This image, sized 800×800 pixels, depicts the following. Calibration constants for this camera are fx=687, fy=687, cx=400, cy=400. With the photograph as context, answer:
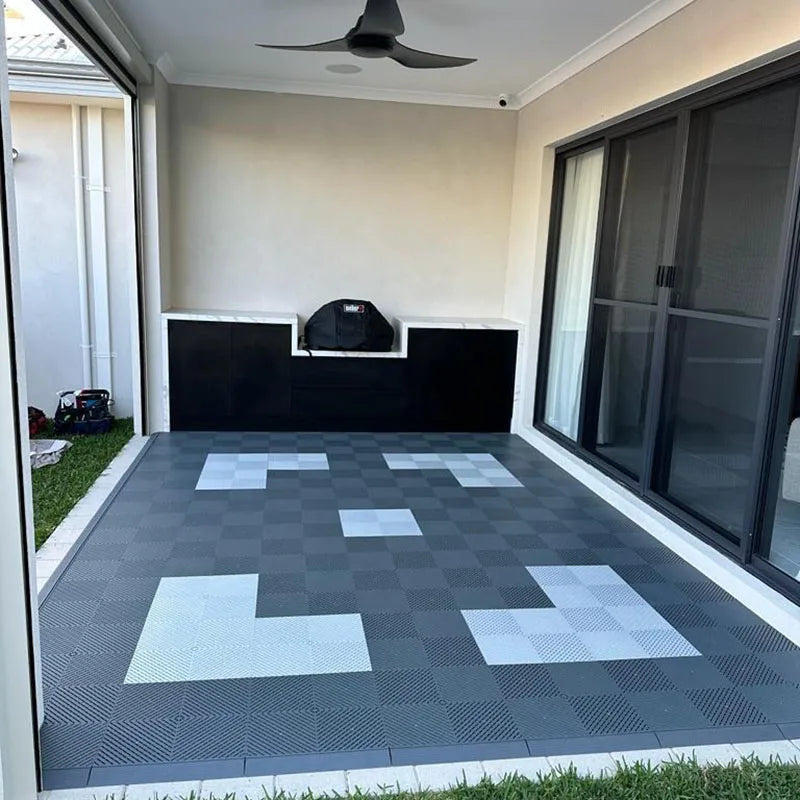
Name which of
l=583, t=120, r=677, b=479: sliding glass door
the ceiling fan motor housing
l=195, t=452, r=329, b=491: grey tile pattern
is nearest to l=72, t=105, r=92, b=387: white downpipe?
l=195, t=452, r=329, b=491: grey tile pattern

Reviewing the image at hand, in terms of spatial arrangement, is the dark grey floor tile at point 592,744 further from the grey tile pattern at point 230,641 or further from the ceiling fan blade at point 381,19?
the ceiling fan blade at point 381,19

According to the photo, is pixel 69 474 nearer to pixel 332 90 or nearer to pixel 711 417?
pixel 332 90

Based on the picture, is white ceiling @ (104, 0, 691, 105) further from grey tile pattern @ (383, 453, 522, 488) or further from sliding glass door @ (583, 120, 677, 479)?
grey tile pattern @ (383, 453, 522, 488)

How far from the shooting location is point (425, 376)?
5.25 meters

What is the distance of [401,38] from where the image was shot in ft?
13.6

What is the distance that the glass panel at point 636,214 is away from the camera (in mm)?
3678

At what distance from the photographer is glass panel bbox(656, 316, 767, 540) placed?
2.99m

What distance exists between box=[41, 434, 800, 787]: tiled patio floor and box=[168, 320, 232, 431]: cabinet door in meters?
1.27

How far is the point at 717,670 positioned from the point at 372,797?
1298 mm

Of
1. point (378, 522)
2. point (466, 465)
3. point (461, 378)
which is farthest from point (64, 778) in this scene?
point (461, 378)

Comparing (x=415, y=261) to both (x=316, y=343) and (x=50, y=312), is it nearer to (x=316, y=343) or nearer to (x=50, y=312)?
(x=316, y=343)

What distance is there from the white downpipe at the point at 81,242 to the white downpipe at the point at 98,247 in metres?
0.04

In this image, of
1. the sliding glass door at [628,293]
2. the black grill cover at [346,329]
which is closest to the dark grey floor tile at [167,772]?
the sliding glass door at [628,293]

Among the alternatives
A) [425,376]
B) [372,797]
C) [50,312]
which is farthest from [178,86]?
[372,797]
